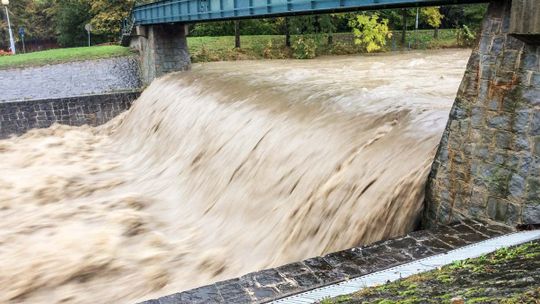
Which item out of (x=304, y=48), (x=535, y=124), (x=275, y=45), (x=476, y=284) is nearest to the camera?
(x=476, y=284)

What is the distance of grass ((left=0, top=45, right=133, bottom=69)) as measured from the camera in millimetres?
28205

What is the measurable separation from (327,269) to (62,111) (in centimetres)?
2108

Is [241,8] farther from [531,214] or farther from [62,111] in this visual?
[531,214]

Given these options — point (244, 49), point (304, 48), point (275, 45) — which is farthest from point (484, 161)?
point (275, 45)

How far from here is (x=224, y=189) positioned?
1219 cm

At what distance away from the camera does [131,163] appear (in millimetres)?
17531

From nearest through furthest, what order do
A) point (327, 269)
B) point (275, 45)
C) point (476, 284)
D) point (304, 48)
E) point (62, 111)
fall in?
point (476, 284) < point (327, 269) < point (62, 111) < point (304, 48) < point (275, 45)

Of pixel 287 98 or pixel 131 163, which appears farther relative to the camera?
pixel 131 163

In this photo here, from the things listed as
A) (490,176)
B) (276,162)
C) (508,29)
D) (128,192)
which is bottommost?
(128,192)

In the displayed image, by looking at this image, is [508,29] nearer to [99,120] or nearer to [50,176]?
[50,176]

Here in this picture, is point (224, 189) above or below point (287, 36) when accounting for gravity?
below

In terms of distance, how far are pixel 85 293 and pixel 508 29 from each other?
24.0ft

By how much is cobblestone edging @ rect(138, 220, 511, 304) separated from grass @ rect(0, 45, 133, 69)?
25.7 metres

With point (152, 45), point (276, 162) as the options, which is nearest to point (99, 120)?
point (152, 45)
